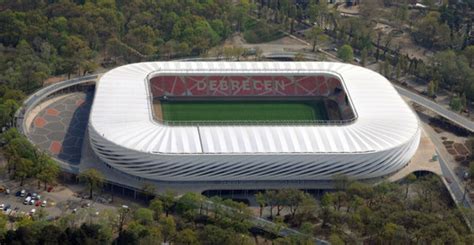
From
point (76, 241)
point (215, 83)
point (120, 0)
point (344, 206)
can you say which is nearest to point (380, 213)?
point (344, 206)

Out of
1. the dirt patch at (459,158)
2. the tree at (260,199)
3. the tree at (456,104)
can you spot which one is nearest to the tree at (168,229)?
the tree at (260,199)

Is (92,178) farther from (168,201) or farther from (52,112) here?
(52,112)

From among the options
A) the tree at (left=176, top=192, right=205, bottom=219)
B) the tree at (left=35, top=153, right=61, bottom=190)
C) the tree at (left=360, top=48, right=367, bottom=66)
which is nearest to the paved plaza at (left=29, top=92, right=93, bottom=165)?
the tree at (left=35, top=153, right=61, bottom=190)

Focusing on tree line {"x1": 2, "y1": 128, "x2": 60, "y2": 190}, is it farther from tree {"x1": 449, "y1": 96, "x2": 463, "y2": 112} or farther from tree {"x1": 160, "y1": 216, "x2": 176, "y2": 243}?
tree {"x1": 449, "y1": 96, "x2": 463, "y2": 112}

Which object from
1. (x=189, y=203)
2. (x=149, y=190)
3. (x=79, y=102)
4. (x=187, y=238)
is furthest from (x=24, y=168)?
(x=187, y=238)

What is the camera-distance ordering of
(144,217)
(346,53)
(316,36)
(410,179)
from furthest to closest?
(316,36), (346,53), (410,179), (144,217)

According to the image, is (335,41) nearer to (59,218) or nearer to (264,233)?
(264,233)
